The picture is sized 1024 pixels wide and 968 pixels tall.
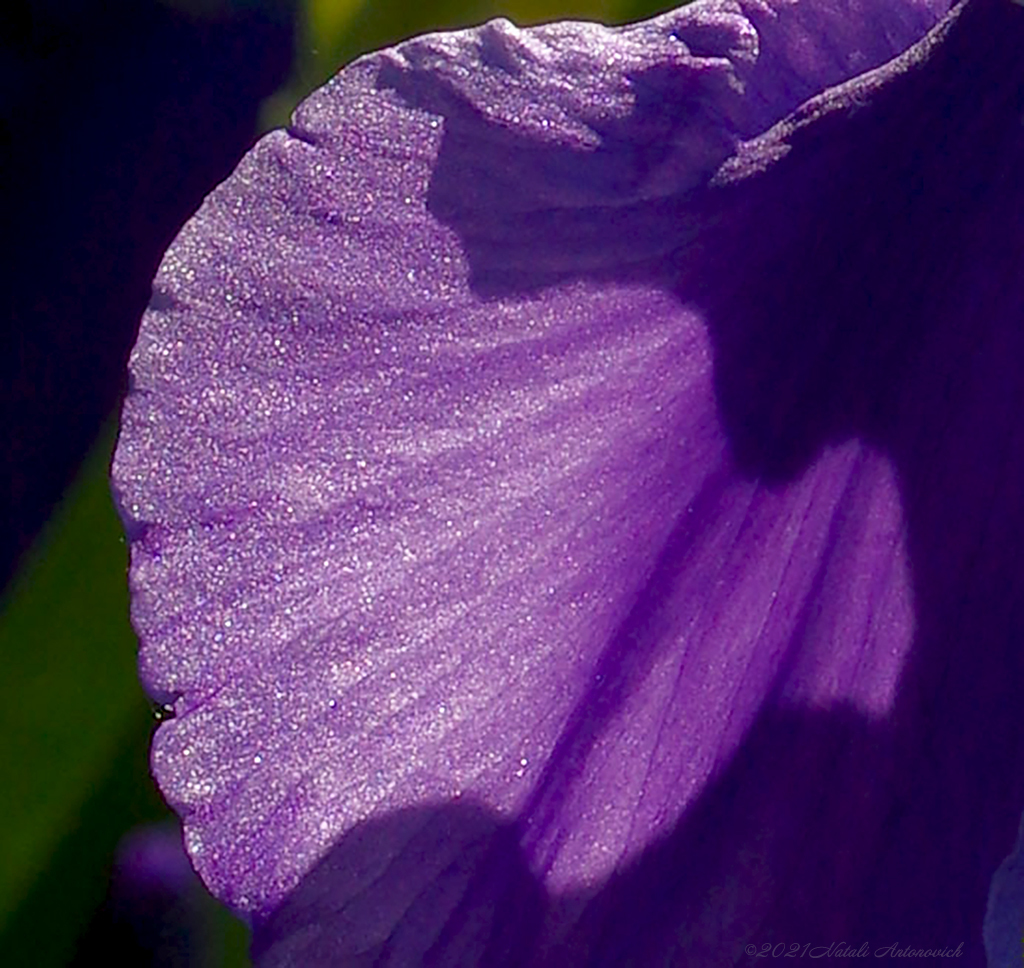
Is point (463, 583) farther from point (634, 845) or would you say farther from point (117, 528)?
point (117, 528)

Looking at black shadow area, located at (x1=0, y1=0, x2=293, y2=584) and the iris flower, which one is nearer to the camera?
the iris flower

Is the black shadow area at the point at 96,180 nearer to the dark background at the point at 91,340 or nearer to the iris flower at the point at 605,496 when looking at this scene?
the dark background at the point at 91,340

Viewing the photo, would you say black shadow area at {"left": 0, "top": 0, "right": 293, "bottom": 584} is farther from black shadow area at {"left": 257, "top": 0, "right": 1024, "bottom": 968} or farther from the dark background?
black shadow area at {"left": 257, "top": 0, "right": 1024, "bottom": 968}

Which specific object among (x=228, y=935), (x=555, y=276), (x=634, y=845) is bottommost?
(x=228, y=935)

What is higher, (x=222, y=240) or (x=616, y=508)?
(x=222, y=240)

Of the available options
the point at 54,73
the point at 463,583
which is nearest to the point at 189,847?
the point at 463,583

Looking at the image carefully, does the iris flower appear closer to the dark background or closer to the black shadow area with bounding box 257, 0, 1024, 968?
the black shadow area with bounding box 257, 0, 1024, 968

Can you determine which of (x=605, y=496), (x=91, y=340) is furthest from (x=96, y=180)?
(x=605, y=496)

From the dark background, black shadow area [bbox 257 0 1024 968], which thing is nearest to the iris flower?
black shadow area [bbox 257 0 1024 968]

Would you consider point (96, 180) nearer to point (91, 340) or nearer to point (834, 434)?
point (91, 340)
